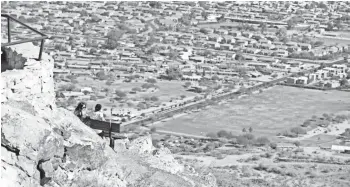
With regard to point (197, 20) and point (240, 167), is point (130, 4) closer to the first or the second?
point (197, 20)

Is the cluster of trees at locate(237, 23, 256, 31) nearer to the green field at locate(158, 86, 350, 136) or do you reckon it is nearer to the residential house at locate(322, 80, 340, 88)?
the residential house at locate(322, 80, 340, 88)

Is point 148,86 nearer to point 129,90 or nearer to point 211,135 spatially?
point 129,90

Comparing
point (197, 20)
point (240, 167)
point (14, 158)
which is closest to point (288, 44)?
point (197, 20)

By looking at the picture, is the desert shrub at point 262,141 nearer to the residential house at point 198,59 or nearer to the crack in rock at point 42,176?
the crack in rock at point 42,176

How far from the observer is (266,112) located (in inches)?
1919

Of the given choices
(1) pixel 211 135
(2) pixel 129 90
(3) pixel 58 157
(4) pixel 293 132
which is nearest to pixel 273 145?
(1) pixel 211 135

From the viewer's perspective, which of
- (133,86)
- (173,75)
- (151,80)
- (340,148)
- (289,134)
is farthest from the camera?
(173,75)

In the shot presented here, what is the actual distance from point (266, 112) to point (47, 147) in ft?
127

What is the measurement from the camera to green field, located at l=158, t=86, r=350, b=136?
44.0m

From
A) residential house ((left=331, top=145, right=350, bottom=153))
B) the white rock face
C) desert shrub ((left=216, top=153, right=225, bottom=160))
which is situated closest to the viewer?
the white rock face

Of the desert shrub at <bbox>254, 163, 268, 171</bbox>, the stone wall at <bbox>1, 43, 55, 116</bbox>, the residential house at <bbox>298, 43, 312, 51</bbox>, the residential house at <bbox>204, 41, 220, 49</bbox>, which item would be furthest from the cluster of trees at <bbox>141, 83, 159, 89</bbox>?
the stone wall at <bbox>1, 43, 55, 116</bbox>

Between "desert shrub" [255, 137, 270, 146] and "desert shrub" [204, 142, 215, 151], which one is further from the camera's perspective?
"desert shrub" [255, 137, 270, 146]

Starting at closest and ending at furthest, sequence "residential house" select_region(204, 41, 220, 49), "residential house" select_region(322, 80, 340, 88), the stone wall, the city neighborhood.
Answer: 1. the stone wall
2. the city neighborhood
3. "residential house" select_region(322, 80, 340, 88)
4. "residential house" select_region(204, 41, 220, 49)

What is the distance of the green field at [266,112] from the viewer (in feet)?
144
